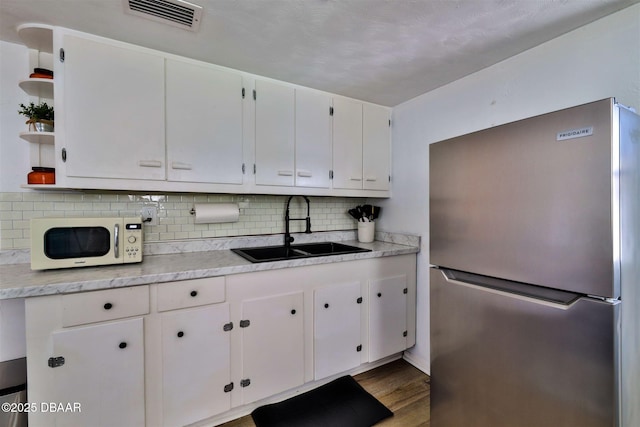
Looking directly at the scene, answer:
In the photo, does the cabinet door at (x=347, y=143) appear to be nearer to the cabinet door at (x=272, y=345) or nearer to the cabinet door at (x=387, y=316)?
the cabinet door at (x=387, y=316)

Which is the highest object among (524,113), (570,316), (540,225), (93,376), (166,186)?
(524,113)

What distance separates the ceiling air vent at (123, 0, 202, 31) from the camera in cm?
125

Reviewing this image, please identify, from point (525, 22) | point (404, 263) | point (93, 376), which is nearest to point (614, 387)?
point (404, 263)

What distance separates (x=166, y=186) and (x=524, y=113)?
217 cm

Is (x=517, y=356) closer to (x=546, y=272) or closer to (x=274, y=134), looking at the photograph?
(x=546, y=272)

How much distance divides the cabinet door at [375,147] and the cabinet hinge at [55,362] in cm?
212

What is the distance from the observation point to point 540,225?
102cm

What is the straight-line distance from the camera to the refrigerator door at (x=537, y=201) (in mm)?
889

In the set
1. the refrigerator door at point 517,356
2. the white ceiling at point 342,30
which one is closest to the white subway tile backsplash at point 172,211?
the white ceiling at point 342,30

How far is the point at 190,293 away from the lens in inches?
58.3

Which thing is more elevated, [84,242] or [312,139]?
[312,139]

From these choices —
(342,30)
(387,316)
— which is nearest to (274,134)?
(342,30)

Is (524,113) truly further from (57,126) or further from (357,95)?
(57,126)

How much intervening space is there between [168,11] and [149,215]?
1.20 m
